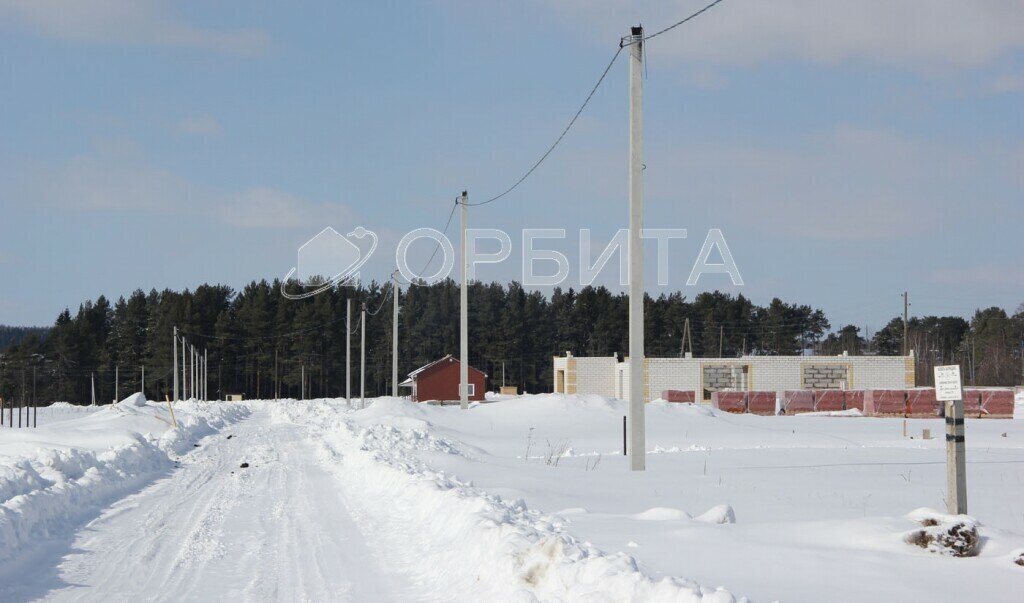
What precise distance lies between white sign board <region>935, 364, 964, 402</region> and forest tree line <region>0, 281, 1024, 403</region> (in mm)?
99078

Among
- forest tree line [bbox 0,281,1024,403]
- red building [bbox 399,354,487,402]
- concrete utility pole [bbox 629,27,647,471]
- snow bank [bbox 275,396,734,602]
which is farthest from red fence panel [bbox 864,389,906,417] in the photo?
forest tree line [bbox 0,281,1024,403]

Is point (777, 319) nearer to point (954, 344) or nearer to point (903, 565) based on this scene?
point (954, 344)

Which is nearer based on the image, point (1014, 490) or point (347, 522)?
point (347, 522)

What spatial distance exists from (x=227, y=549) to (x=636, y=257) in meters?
9.30

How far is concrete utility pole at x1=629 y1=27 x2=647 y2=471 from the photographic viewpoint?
622 inches

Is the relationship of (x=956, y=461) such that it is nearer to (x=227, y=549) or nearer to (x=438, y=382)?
(x=227, y=549)

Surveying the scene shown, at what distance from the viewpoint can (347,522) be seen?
1132cm

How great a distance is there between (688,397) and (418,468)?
151ft

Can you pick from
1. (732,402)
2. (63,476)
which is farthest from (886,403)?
(63,476)

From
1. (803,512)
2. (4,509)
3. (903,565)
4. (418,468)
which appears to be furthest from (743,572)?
(418,468)

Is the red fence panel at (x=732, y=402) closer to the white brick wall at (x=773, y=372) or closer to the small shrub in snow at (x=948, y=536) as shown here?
the white brick wall at (x=773, y=372)

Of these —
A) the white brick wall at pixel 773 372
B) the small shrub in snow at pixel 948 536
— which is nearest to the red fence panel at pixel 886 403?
the white brick wall at pixel 773 372

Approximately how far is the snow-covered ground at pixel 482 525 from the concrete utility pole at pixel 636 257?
770 mm

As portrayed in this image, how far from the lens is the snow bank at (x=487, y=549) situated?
598 cm
